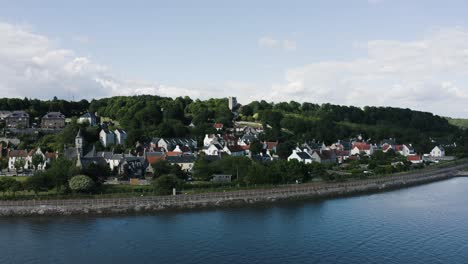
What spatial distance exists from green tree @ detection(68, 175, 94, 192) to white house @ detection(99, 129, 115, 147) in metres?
19.9

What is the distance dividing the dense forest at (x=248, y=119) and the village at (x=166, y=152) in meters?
1.50

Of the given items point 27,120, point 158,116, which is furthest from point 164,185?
point 27,120

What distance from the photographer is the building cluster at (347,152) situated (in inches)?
1853

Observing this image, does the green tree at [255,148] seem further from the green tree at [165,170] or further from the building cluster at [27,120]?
the building cluster at [27,120]

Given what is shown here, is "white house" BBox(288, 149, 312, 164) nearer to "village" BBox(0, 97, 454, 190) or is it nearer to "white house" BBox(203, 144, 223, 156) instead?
"village" BBox(0, 97, 454, 190)

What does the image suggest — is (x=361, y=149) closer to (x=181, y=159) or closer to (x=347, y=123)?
(x=347, y=123)

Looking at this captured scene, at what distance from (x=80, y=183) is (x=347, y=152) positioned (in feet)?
117

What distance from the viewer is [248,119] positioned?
247 feet

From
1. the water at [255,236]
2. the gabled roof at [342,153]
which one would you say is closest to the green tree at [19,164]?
the water at [255,236]

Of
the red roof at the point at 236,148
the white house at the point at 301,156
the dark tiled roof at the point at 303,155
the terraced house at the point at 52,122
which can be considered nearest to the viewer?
the white house at the point at 301,156

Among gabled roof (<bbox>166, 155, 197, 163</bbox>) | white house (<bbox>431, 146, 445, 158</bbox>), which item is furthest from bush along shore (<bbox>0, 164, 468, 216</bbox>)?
white house (<bbox>431, 146, 445, 158</bbox>)

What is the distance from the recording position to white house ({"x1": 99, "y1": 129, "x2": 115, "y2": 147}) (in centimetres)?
4797

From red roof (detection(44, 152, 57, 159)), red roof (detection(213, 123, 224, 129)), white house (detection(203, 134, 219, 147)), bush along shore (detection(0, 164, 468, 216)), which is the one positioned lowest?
bush along shore (detection(0, 164, 468, 216))

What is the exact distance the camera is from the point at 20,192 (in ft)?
92.8
